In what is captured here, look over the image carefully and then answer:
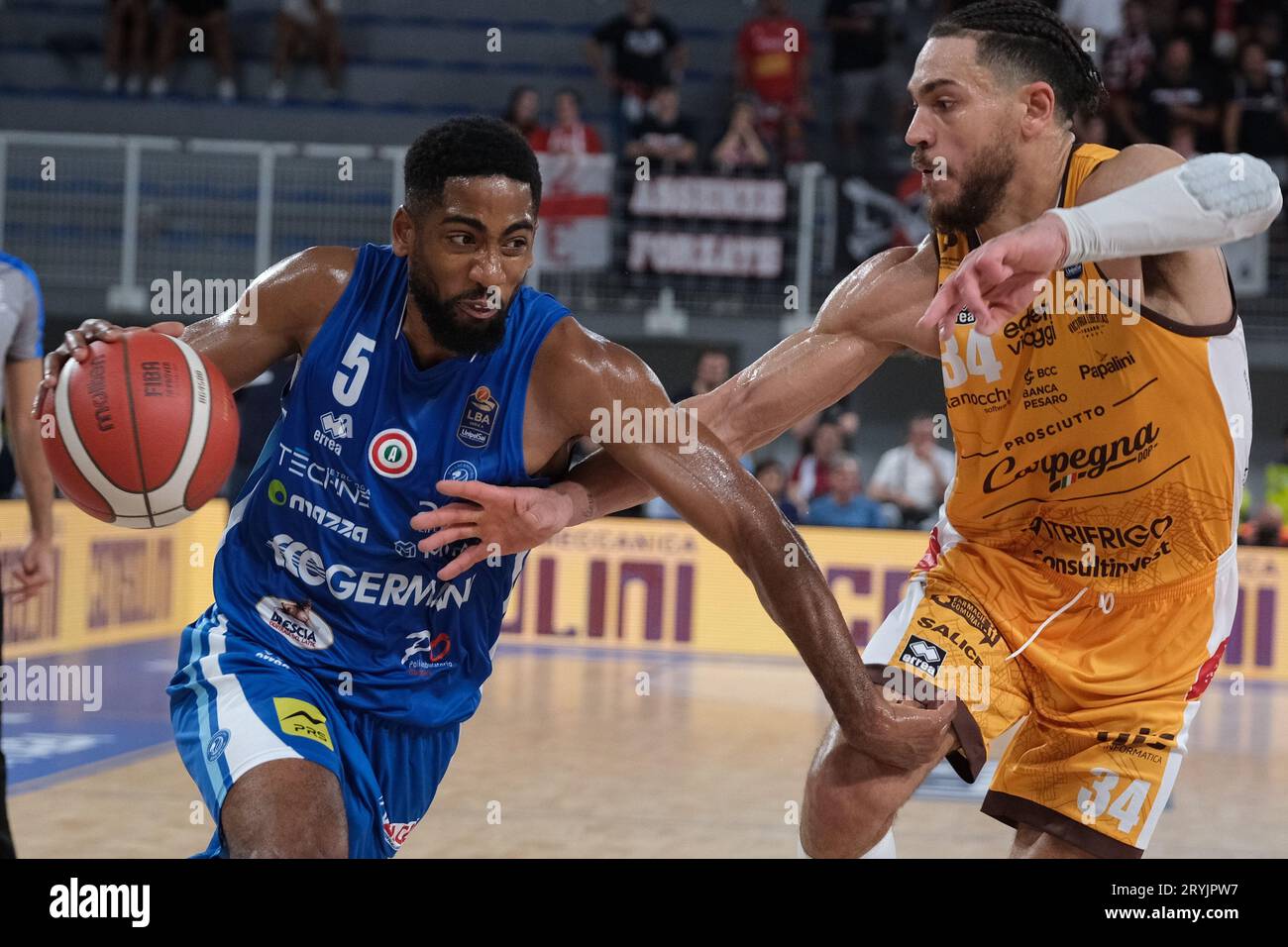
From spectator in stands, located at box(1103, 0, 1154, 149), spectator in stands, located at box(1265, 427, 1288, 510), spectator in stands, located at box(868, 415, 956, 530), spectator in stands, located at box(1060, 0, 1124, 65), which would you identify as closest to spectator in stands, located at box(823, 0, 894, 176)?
spectator in stands, located at box(1060, 0, 1124, 65)

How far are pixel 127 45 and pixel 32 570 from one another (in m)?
12.0

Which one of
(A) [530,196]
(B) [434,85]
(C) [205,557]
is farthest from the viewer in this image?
(B) [434,85]

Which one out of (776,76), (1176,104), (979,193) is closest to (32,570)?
(979,193)

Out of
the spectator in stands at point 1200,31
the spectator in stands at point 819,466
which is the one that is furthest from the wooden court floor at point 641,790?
the spectator in stands at point 1200,31

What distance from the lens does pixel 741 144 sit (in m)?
13.7

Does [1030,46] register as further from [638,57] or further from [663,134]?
[638,57]

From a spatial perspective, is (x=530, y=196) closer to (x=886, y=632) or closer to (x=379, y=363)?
(x=379, y=363)

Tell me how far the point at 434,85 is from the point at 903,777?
13591 millimetres

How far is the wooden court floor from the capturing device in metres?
6.01

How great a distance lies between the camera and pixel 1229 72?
551 inches

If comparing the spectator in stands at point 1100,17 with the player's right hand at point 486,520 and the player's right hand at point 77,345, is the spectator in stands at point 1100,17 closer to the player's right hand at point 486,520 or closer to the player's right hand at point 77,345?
the player's right hand at point 486,520

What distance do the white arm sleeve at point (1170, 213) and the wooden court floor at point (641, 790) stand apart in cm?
333

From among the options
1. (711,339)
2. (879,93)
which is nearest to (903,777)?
(711,339)

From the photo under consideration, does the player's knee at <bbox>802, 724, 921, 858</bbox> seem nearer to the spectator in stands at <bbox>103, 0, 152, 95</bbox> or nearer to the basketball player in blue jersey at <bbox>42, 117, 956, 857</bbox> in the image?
the basketball player in blue jersey at <bbox>42, 117, 956, 857</bbox>
